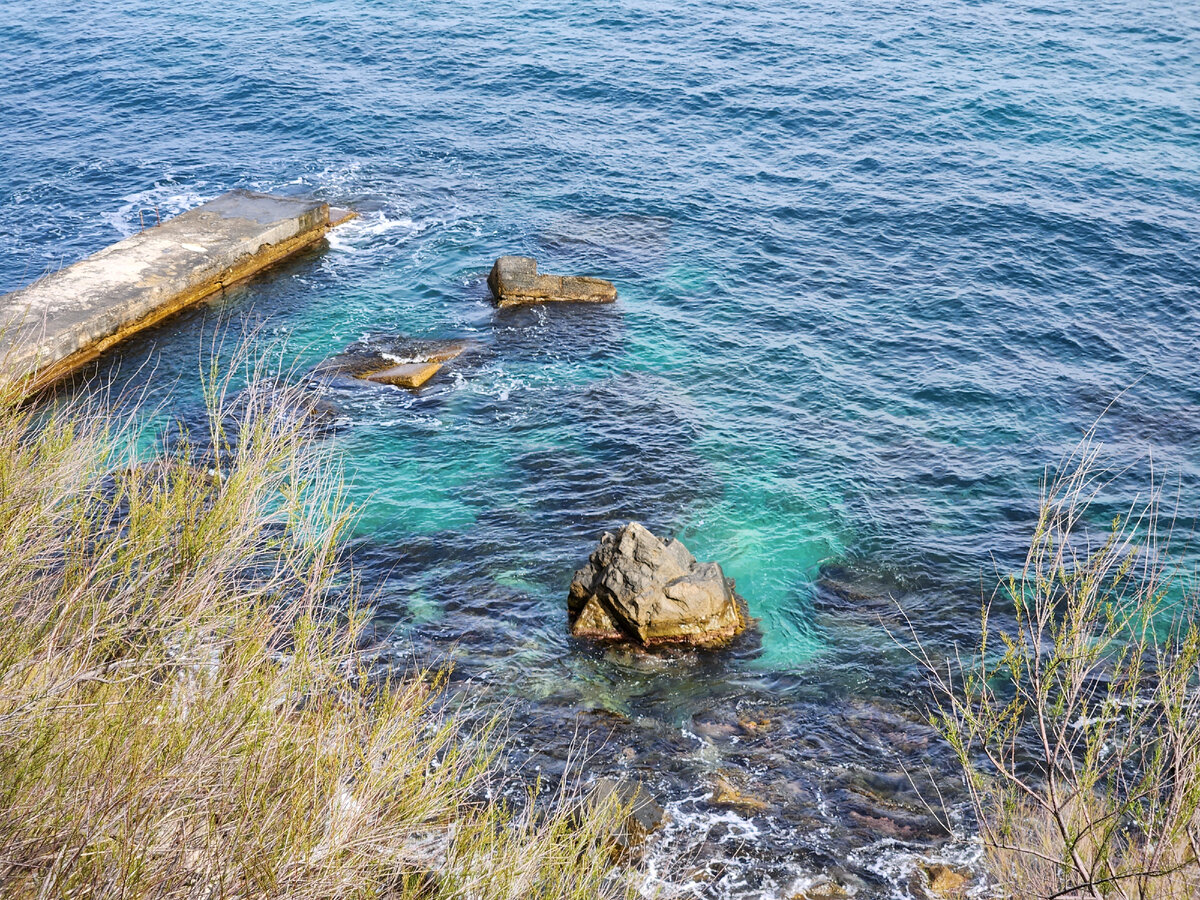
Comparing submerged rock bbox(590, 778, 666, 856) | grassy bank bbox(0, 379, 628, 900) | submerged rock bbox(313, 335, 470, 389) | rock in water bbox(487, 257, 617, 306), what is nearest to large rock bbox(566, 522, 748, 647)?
submerged rock bbox(590, 778, 666, 856)

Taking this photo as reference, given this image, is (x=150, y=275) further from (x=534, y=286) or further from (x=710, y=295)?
(x=710, y=295)

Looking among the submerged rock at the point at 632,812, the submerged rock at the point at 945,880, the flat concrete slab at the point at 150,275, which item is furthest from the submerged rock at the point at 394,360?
the submerged rock at the point at 945,880

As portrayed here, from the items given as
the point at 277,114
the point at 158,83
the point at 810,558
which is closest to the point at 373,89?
the point at 277,114

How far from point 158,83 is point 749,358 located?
103ft

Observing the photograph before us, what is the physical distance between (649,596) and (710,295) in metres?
14.5

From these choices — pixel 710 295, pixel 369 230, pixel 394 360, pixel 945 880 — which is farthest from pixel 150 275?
pixel 945 880

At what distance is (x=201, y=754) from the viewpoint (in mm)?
8984

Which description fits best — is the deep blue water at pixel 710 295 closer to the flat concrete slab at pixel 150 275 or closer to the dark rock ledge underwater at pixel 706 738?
the dark rock ledge underwater at pixel 706 738

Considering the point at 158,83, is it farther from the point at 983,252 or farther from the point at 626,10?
the point at 983,252

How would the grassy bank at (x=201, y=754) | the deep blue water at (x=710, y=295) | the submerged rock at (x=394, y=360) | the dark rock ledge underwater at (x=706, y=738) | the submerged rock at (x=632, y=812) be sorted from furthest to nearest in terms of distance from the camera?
the submerged rock at (x=394, y=360) < the deep blue water at (x=710, y=295) < the dark rock ledge underwater at (x=706, y=738) < the submerged rock at (x=632, y=812) < the grassy bank at (x=201, y=754)

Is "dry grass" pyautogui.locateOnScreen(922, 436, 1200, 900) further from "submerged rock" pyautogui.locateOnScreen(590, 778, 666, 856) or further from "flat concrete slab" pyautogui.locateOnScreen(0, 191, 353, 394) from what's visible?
"flat concrete slab" pyautogui.locateOnScreen(0, 191, 353, 394)

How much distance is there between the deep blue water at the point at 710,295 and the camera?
17.2 m

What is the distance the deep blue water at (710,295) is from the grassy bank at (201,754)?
4.67 metres

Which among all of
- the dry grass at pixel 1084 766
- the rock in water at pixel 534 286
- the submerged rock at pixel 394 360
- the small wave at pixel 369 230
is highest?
the dry grass at pixel 1084 766
